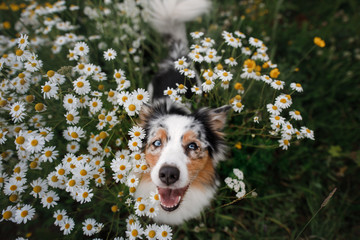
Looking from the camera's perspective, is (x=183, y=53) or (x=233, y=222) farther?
(x=183, y=53)

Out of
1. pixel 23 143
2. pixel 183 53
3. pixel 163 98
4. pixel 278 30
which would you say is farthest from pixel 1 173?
pixel 278 30

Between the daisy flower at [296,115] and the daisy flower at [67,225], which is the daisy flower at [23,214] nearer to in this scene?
the daisy flower at [67,225]

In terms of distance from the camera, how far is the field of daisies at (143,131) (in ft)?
5.69

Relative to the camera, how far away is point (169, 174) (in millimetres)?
1630

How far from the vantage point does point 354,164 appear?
2.97 metres

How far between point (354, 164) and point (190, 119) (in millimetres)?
2598

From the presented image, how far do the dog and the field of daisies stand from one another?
138 mm

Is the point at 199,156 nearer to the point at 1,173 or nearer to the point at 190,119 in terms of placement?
the point at 190,119

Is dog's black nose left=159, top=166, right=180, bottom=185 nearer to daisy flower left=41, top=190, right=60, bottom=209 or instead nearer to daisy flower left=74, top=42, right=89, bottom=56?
daisy flower left=41, top=190, right=60, bottom=209

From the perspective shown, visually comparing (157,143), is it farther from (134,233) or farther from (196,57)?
(196,57)

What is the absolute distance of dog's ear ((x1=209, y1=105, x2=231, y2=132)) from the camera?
1847mm

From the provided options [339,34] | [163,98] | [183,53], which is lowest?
[163,98]

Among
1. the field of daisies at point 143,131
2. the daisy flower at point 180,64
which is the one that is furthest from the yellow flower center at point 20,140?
the daisy flower at point 180,64

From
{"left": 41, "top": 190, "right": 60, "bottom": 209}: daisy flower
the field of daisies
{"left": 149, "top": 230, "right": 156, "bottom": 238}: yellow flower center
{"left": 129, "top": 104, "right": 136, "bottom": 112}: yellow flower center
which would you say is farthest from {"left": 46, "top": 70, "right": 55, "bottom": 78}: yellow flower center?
{"left": 149, "top": 230, "right": 156, "bottom": 238}: yellow flower center
